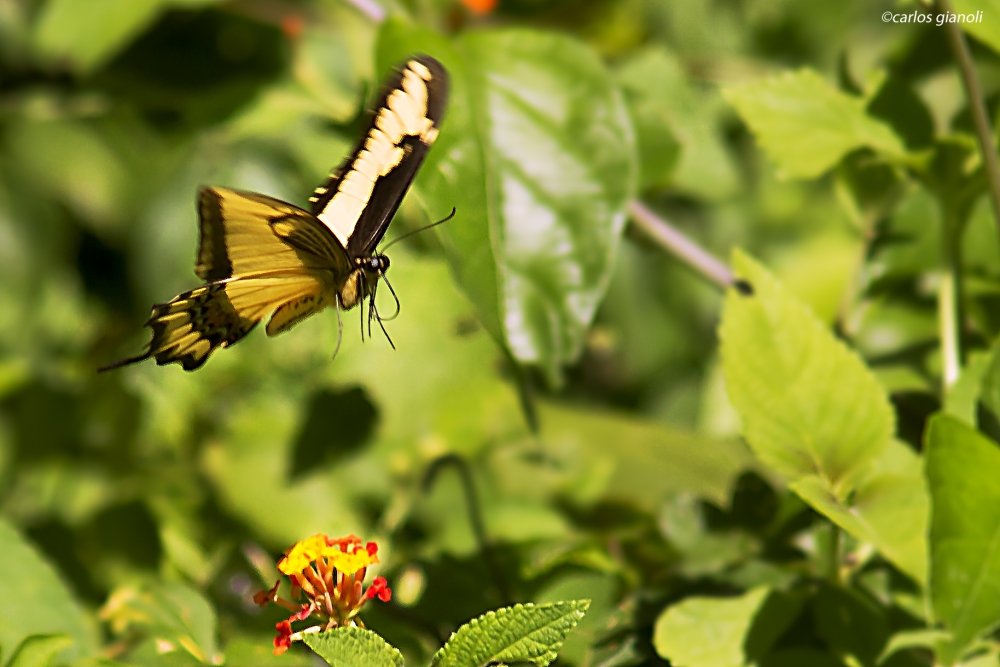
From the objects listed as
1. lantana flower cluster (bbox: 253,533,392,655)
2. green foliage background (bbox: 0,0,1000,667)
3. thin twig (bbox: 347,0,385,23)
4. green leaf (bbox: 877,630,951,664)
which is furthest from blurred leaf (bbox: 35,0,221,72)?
green leaf (bbox: 877,630,951,664)

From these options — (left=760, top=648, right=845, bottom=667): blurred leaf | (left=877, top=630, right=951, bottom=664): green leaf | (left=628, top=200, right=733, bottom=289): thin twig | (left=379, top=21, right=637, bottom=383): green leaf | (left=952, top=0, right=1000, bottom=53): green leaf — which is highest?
(left=952, top=0, right=1000, bottom=53): green leaf

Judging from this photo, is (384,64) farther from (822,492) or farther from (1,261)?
(1,261)

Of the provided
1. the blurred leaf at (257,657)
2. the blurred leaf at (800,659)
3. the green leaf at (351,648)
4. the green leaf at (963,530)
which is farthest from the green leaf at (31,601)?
the green leaf at (963,530)

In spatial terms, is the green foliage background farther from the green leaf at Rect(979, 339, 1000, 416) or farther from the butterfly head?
the butterfly head

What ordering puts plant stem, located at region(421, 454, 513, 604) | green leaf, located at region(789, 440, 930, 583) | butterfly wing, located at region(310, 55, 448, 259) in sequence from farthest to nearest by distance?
plant stem, located at region(421, 454, 513, 604) → butterfly wing, located at region(310, 55, 448, 259) → green leaf, located at region(789, 440, 930, 583)

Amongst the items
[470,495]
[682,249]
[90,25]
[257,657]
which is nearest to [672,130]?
[682,249]

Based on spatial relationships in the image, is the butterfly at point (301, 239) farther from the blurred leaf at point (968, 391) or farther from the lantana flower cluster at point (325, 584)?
the blurred leaf at point (968, 391)

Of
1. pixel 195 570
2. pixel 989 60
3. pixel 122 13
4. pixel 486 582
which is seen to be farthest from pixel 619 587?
pixel 122 13
